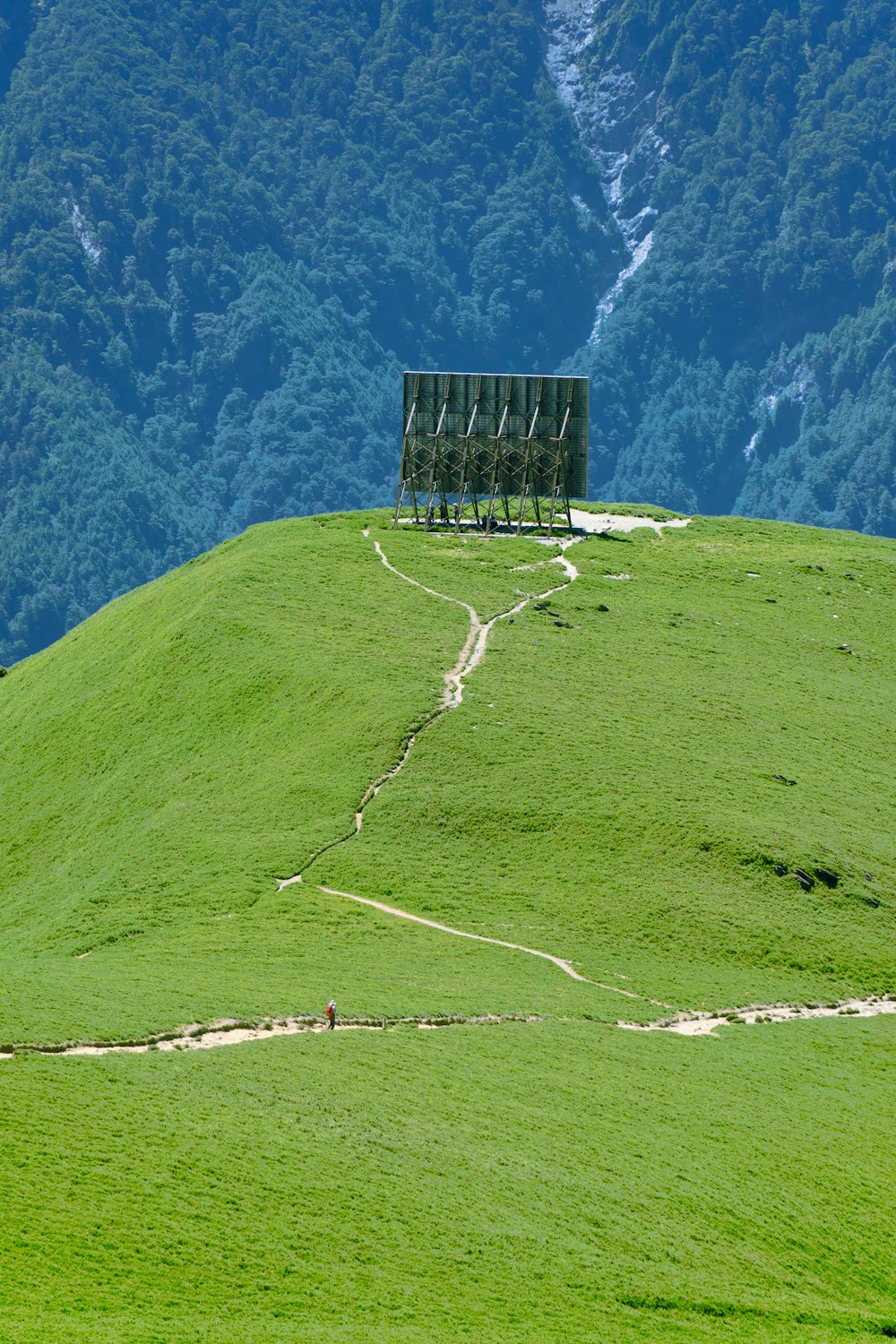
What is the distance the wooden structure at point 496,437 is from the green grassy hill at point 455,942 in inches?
181

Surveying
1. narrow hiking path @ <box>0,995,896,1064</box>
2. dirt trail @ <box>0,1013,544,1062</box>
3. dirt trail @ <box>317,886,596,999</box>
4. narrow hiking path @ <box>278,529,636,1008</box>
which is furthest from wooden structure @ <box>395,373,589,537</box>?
dirt trail @ <box>0,1013,544,1062</box>

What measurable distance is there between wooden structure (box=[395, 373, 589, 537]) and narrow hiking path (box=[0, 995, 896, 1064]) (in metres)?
59.6

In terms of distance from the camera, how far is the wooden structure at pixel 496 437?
122562 mm

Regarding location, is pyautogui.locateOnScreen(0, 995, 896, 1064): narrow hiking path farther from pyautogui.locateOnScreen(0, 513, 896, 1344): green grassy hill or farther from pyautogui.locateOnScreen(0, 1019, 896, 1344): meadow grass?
pyautogui.locateOnScreen(0, 1019, 896, 1344): meadow grass

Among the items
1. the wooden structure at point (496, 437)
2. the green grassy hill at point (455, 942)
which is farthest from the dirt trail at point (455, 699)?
the wooden structure at point (496, 437)

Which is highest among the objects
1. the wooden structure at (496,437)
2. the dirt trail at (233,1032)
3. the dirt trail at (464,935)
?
the wooden structure at (496,437)

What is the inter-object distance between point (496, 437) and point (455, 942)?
57.7 meters

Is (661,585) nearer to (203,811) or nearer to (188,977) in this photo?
(203,811)

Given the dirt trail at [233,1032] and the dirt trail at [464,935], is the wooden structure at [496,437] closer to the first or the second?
the dirt trail at [464,935]

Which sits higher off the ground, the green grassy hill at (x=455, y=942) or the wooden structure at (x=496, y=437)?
the wooden structure at (x=496, y=437)

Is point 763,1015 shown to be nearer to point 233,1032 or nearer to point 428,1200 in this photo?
point 233,1032

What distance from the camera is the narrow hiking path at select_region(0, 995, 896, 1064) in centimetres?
5306

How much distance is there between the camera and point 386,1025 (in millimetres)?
59531

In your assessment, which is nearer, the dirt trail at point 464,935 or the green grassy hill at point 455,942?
the green grassy hill at point 455,942
